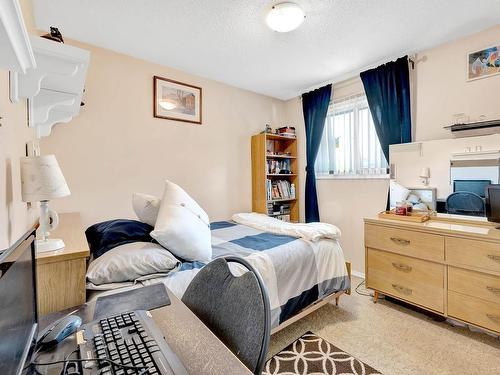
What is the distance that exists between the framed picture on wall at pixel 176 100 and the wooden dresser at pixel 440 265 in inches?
87.0

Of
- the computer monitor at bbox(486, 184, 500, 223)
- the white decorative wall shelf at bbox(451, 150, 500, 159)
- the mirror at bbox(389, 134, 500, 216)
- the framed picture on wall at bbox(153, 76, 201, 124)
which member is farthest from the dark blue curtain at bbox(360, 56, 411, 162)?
the framed picture on wall at bbox(153, 76, 201, 124)

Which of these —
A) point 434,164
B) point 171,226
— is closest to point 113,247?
point 171,226

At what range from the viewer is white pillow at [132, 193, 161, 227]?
1818 millimetres

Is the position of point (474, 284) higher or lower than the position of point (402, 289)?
higher

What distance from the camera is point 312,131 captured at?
3.30 m

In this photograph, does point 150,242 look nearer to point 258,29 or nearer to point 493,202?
point 258,29

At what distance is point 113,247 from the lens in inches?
59.2

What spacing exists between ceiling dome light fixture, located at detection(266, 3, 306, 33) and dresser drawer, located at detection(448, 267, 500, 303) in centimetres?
214

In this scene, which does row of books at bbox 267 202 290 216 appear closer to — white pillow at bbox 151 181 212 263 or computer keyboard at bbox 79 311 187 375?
white pillow at bbox 151 181 212 263

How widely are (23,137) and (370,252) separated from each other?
2.64m

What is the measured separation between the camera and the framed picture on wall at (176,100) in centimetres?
260

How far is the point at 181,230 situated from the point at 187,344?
871 mm

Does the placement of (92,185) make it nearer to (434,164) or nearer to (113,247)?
(113,247)

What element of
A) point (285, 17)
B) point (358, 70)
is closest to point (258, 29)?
point (285, 17)
